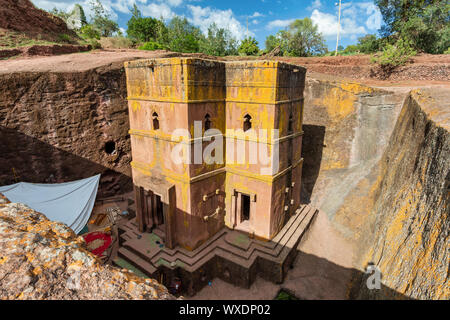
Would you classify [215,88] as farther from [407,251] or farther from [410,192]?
[407,251]

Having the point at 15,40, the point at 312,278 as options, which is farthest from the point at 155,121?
the point at 15,40

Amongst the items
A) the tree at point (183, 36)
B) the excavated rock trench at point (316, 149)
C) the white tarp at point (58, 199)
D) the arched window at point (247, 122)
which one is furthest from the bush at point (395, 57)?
the tree at point (183, 36)

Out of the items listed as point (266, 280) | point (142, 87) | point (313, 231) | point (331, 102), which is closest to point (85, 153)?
point (142, 87)

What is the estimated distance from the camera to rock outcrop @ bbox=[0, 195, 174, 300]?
158 centimetres

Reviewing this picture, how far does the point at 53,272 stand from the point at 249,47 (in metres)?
38.6

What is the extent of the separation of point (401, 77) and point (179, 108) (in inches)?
691

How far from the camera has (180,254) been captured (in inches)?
363

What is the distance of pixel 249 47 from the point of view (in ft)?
118

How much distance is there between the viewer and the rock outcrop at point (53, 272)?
1.58 metres

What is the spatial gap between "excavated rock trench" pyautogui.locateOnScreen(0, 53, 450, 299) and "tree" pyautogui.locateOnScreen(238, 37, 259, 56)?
2383cm

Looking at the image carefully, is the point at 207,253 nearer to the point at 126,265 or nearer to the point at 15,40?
the point at 126,265

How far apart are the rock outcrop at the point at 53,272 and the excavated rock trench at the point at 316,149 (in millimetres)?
6552

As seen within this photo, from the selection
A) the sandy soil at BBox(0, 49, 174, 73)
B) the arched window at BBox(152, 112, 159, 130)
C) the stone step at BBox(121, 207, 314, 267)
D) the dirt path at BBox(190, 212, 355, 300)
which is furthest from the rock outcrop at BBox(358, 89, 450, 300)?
the sandy soil at BBox(0, 49, 174, 73)

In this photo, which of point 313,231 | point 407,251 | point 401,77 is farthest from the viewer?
point 401,77
